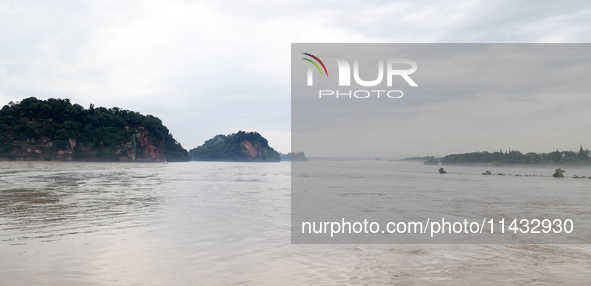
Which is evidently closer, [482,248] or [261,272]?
[261,272]

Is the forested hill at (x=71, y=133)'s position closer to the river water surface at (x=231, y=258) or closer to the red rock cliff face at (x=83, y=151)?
the red rock cliff face at (x=83, y=151)

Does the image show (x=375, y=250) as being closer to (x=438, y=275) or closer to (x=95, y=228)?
(x=438, y=275)

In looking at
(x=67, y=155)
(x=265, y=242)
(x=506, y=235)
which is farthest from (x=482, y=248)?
(x=67, y=155)

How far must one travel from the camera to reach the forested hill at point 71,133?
92000 mm

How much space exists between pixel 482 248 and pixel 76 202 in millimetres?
13003

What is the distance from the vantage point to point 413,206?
44.7 ft

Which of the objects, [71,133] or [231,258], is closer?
A: [231,258]

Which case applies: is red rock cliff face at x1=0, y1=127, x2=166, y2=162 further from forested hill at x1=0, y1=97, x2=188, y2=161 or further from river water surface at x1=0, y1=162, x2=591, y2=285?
river water surface at x1=0, y1=162, x2=591, y2=285

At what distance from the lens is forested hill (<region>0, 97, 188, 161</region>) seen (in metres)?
92.0

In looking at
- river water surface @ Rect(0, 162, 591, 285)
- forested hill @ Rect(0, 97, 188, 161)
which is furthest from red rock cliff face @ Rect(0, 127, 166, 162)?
river water surface @ Rect(0, 162, 591, 285)

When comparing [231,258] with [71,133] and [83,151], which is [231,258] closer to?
[71,133]

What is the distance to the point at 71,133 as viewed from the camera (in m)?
102

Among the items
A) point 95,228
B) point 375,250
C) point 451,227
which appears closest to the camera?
point 375,250

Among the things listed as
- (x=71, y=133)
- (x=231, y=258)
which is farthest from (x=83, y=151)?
(x=231, y=258)
